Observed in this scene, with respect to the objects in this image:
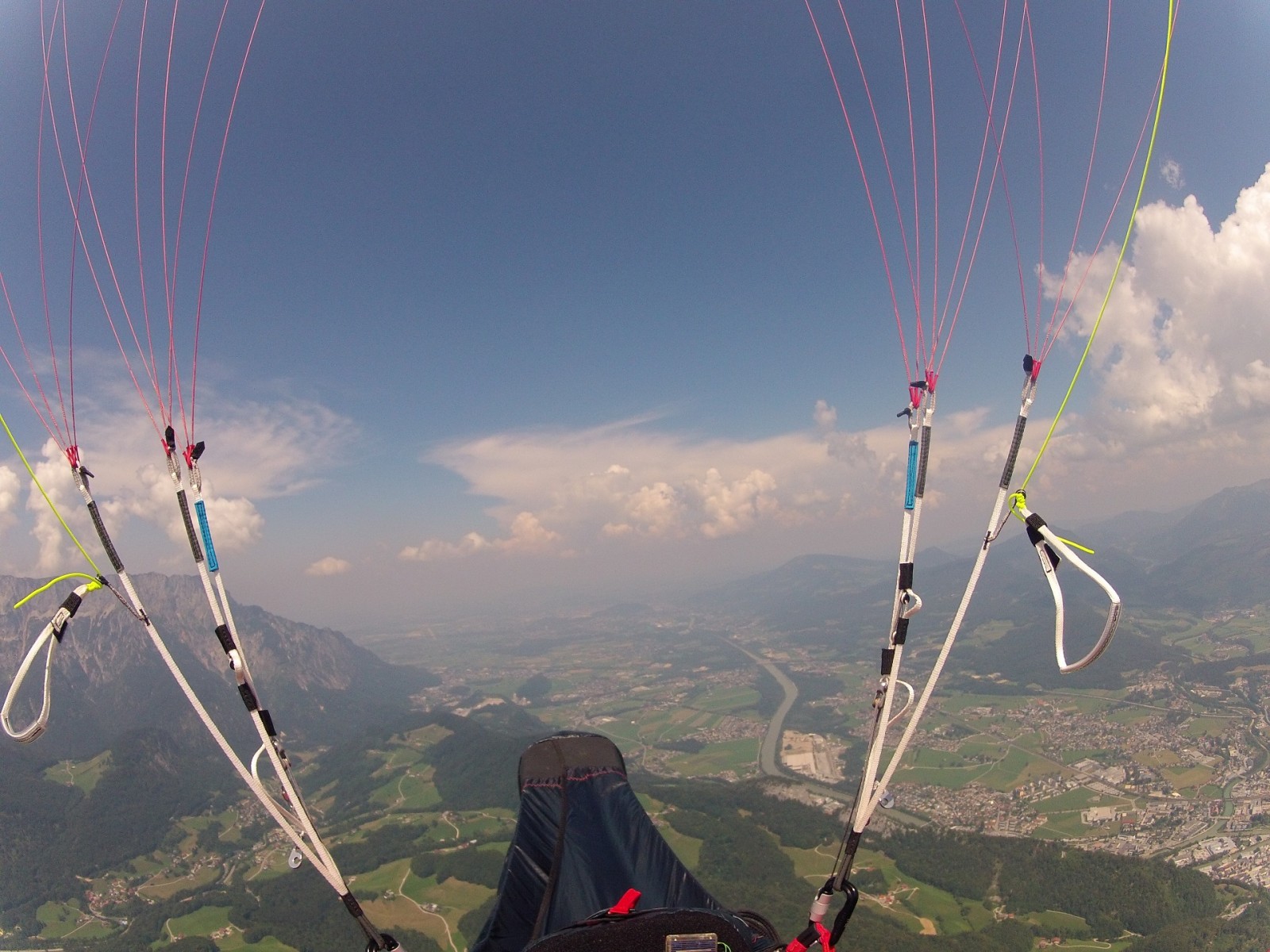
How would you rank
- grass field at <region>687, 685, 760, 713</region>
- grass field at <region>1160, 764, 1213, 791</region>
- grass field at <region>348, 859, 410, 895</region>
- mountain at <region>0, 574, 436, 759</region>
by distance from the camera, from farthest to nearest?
1. mountain at <region>0, 574, 436, 759</region>
2. grass field at <region>687, 685, 760, 713</region>
3. grass field at <region>1160, 764, 1213, 791</region>
4. grass field at <region>348, 859, 410, 895</region>

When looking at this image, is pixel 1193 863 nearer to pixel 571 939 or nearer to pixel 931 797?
→ pixel 931 797

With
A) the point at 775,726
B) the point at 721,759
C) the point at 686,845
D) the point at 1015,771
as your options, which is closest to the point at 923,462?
the point at 686,845

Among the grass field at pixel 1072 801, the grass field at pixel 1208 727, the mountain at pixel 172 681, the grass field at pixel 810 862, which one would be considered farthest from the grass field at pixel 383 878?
the grass field at pixel 1208 727

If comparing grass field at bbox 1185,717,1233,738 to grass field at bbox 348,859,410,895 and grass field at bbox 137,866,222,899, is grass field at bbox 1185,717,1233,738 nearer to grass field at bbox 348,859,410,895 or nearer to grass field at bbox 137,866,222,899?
grass field at bbox 348,859,410,895

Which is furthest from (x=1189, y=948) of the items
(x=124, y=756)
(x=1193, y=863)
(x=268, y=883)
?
(x=124, y=756)

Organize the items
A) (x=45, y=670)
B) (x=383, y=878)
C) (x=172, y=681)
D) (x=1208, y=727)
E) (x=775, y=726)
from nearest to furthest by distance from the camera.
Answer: (x=45, y=670)
(x=383, y=878)
(x=1208, y=727)
(x=775, y=726)
(x=172, y=681)

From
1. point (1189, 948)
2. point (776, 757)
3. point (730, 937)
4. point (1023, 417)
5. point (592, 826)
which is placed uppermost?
point (1023, 417)

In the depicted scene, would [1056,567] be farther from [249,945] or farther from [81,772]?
[81,772]

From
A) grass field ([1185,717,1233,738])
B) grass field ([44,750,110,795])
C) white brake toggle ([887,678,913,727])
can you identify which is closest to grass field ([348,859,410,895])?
white brake toggle ([887,678,913,727])
